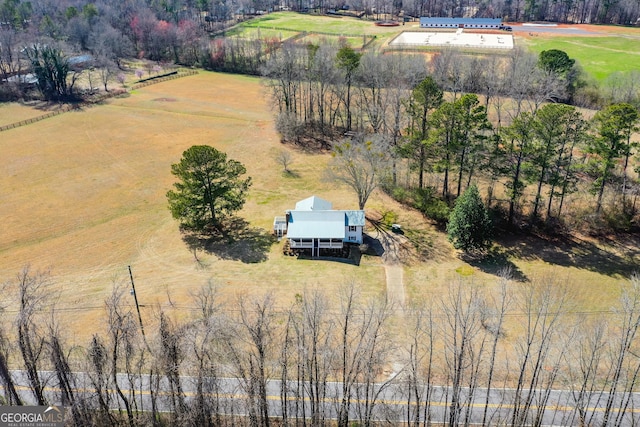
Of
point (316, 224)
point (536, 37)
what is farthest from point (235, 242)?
point (536, 37)

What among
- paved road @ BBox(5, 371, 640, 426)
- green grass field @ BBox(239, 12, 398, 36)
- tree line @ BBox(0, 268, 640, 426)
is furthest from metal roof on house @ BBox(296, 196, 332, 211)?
green grass field @ BBox(239, 12, 398, 36)

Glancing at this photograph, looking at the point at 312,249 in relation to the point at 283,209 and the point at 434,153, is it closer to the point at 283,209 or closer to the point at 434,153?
the point at 283,209

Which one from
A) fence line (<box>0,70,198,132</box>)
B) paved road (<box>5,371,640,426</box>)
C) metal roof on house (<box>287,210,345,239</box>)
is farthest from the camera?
fence line (<box>0,70,198,132</box>)

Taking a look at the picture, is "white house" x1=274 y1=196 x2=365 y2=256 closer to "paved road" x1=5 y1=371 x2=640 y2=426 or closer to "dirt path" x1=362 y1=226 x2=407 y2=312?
"dirt path" x1=362 y1=226 x2=407 y2=312

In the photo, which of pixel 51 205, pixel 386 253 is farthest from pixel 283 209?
pixel 51 205

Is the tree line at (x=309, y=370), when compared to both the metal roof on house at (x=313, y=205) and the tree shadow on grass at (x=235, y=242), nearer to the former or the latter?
the tree shadow on grass at (x=235, y=242)
